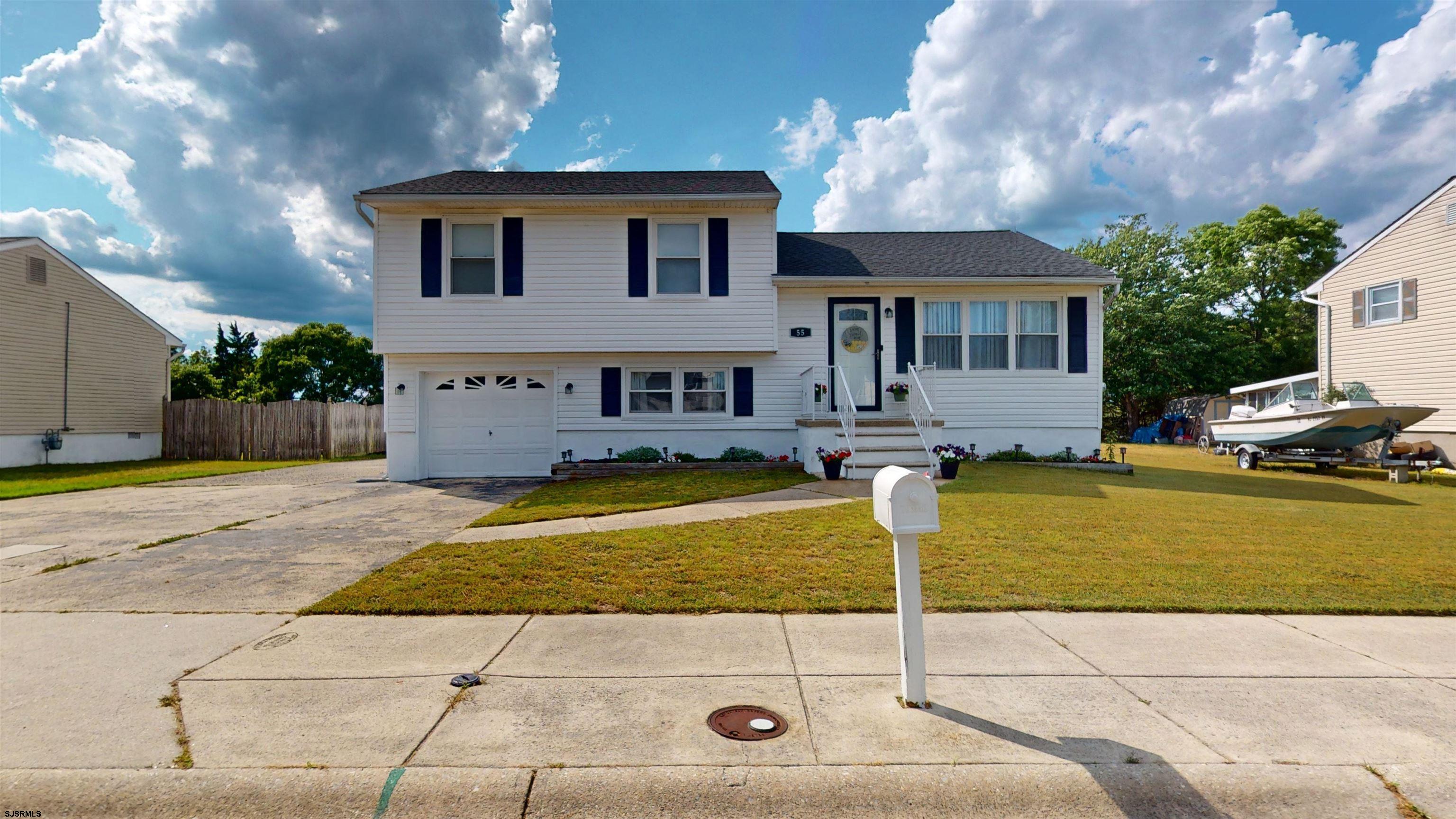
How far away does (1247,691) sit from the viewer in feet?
10.8

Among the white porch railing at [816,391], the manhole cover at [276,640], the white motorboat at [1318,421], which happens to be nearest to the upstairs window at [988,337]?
the white porch railing at [816,391]

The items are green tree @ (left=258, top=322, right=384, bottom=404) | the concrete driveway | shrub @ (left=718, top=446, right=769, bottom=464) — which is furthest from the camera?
green tree @ (left=258, top=322, right=384, bottom=404)

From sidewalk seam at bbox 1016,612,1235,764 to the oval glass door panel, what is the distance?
9.98m

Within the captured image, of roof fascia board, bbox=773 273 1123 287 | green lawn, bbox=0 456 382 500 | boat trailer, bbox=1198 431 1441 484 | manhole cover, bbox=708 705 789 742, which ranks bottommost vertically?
manhole cover, bbox=708 705 789 742

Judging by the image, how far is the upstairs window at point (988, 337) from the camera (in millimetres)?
14219

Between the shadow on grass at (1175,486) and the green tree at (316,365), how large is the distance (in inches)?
1470

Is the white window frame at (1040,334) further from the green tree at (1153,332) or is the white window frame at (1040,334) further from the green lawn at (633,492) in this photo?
the green tree at (1153,332)

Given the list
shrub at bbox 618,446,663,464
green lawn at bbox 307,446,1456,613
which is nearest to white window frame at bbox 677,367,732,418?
shrub at bbox 618,446,663,464

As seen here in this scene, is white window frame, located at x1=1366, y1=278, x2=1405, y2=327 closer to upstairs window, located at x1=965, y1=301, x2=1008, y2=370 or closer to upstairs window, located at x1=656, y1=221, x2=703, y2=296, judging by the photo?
upstairs window, located at x1=965, y1=301, x2=1008, y2=370

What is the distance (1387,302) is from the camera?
1680 centimetres

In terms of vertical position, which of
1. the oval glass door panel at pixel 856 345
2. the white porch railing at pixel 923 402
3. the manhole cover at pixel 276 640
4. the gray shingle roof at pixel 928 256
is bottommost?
the manhole cover at pixel 276 640

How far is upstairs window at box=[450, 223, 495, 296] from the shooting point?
13117 millimetres

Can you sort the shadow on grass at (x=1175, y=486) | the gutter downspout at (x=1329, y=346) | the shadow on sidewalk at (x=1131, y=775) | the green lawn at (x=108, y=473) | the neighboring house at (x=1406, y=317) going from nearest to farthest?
the shadow on sidewalk at (x=1131, y=775) < the shadow on grass at (x=1175, y=486) < the green lawn at (x=108, y=473) < the neighboring house at (x=1406, y=317) < the gutter downspout at (x=1329, y=346)

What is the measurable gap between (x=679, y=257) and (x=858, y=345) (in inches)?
169
